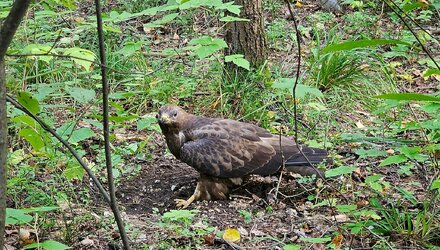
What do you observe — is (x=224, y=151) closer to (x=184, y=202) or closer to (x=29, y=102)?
(x=184, y=202)

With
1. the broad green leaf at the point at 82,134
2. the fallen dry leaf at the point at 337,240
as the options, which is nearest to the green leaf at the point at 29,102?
the broad green leaf at the point at 82,134

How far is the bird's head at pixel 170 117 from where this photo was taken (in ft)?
18.9

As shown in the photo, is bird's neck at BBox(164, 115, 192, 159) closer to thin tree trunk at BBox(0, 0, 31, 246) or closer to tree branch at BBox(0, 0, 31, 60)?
thin tree trunk at BBox(0, 0, 31, 246)

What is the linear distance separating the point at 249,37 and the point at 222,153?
2.11m

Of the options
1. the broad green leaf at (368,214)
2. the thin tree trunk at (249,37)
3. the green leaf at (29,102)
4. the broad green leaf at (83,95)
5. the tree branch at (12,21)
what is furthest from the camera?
the thin tree trunk at (249,37)

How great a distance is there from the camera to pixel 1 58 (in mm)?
2039

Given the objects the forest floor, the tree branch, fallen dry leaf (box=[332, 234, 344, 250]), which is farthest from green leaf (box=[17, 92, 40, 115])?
fallen dry leaf (box=[332, 234, 344, 250])

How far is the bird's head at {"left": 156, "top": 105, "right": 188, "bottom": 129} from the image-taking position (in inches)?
226

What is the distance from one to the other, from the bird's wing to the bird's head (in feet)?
0.37

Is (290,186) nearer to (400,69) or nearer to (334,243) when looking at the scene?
(334,243)

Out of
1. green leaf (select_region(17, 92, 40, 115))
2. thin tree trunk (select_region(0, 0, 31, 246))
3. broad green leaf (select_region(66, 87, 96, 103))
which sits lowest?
broad green leaf (select_region(66, 87, 96, 103))

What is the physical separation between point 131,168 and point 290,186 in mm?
1420

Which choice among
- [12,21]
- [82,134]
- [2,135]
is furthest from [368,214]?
[12,21]

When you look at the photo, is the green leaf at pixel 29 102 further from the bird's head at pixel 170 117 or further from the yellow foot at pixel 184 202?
the bird's head at pixel 170 117
